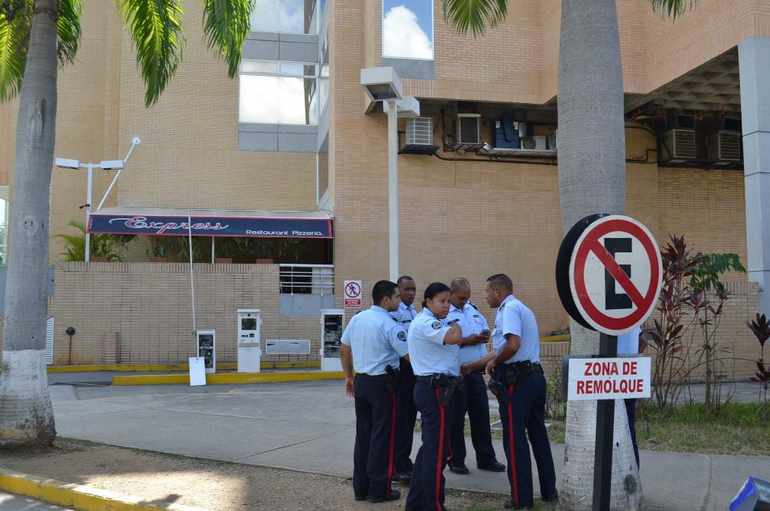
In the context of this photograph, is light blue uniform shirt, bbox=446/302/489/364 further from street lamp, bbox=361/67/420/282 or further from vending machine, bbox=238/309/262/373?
vending machine, bbox=238/309/262/373

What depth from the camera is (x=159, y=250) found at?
2284 centimetres

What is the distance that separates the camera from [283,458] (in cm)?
845

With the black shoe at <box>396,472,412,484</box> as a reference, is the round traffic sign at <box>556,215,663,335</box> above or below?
above

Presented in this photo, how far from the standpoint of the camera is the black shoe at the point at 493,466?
7.64m

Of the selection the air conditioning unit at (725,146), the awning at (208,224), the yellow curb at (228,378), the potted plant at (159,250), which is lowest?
the yellow curb at (228,378)

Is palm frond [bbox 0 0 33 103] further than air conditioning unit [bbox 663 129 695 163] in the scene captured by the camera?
No

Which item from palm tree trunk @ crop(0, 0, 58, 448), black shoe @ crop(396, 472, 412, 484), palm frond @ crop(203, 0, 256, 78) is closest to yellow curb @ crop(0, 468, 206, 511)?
palm tree trunk @ crop(0, 0, 58, 448)

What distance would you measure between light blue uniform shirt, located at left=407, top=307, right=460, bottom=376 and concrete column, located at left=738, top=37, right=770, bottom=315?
1212 cm

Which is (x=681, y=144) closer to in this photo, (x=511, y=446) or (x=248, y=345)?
(x=248, y=345)

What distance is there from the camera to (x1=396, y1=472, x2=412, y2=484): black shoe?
281 inches

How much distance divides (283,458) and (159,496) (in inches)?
72.9

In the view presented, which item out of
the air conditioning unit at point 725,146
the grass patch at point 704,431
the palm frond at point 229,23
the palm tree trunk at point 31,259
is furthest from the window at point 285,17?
the grass patch at point 704,431

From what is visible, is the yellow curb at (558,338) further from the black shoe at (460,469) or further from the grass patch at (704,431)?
the black shoe at (460,469)

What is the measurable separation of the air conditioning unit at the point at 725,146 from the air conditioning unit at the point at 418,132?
896 centimetres
